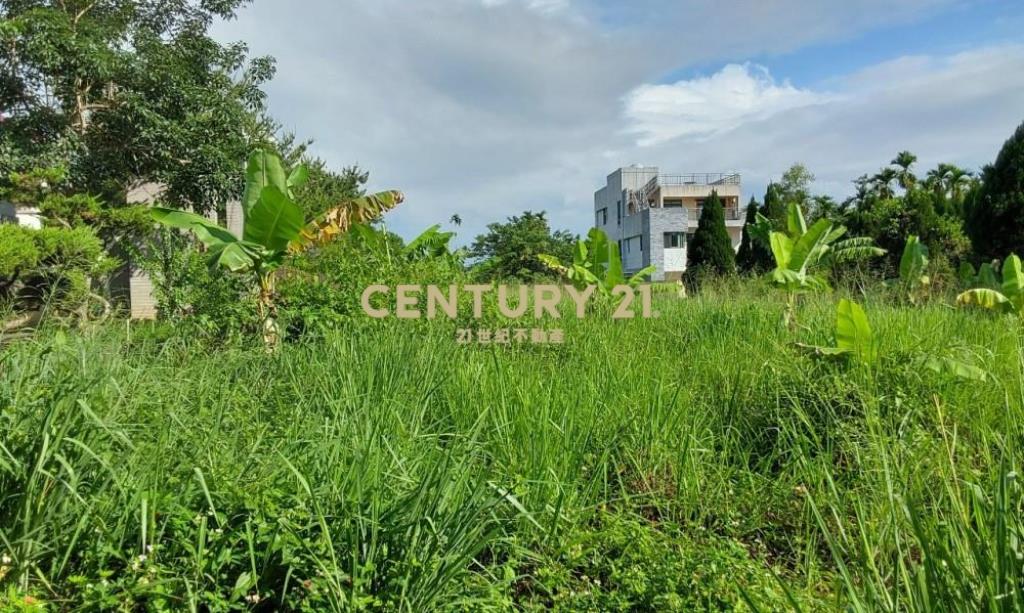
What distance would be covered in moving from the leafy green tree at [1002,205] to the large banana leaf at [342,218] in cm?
1200

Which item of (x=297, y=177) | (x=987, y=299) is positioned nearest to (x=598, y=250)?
(x=297, y=177)

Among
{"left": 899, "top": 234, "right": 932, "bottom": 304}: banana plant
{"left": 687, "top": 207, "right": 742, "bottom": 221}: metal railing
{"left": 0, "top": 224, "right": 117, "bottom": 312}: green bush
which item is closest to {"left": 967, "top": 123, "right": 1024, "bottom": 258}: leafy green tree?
{"left": 899, "top": 234, "right": 932, "bottom": 304}: banana plant

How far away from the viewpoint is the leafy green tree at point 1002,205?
11375mm

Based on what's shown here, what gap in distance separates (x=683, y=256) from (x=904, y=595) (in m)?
37.8

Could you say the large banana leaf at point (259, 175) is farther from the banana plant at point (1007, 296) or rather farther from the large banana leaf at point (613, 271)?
the banana plant at point (1007, 296)

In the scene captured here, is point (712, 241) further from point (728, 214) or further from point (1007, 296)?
point (1007, 296)

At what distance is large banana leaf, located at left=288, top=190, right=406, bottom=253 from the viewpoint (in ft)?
21.9

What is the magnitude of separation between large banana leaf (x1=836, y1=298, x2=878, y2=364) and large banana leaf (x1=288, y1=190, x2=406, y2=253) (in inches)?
203

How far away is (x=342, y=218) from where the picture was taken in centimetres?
697

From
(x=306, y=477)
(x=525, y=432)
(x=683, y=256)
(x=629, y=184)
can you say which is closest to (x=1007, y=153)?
(x=525, y=432)

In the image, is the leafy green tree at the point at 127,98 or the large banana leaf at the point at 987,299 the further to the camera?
the leafy green tree at the point at 127,98

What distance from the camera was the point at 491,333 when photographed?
5.10 meters

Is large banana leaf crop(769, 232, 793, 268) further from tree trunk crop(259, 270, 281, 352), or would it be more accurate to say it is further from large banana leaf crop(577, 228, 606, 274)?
tree trunk crop(259, 270, 281, 352)

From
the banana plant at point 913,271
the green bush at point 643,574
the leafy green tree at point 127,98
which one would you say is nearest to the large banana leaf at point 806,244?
the banana plant at point 913,271
